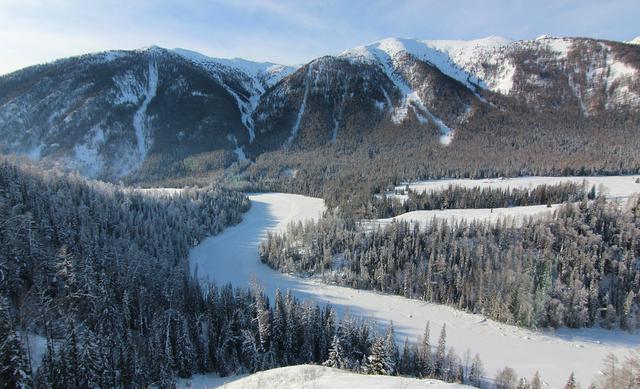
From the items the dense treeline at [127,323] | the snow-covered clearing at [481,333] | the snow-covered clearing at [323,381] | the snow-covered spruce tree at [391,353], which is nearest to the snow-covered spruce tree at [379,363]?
the dense treeline at [127,323]

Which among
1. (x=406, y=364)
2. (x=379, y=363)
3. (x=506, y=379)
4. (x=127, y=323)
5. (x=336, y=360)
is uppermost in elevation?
(x=127, y=323)

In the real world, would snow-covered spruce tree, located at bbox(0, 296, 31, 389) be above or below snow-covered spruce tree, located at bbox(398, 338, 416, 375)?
above

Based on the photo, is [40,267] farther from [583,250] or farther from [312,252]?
[583,250]

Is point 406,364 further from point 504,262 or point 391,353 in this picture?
point 504,262

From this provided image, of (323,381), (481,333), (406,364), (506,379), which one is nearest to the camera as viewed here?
(323,381)

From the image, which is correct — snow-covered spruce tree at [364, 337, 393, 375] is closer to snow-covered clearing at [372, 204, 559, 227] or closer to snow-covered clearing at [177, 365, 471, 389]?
snow-covered clearing at [177, 365, 471, 389]

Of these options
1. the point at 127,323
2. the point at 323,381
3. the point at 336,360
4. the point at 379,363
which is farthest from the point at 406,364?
the point at 127,323

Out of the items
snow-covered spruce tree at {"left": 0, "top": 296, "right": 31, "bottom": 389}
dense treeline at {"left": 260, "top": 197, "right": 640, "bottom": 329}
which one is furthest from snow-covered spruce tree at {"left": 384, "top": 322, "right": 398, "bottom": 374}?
snow-covered spruce tree at {"left": 0, "top": 296, "right": 31, "bottom": 389}
